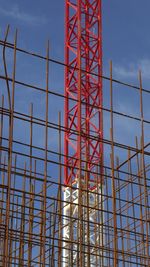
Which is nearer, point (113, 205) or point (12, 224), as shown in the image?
point (113, 205)

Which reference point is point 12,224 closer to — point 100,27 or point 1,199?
point 1,199

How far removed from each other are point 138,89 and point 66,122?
1674cm

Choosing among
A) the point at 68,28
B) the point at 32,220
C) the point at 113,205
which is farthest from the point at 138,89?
the point at 68,28

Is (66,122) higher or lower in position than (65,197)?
higher

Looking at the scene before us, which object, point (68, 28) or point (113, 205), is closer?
point (113, 205)

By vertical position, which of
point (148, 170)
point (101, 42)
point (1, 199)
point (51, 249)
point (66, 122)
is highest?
point (101, 42)

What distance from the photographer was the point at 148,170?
16.9 m

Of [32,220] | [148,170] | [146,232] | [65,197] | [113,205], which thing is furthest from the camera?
[65,197]

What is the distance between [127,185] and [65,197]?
11.7 meters

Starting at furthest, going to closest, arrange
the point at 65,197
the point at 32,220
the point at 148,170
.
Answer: the point at 65,197, the point at 148,170, the point at 32,220

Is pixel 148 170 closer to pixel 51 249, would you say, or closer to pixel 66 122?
pixel 51 249

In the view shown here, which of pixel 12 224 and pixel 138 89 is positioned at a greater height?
pixel 138 89

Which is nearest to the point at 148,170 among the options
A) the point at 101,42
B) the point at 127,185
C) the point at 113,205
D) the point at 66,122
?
the point at 127,185

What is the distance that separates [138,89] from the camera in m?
14.3
